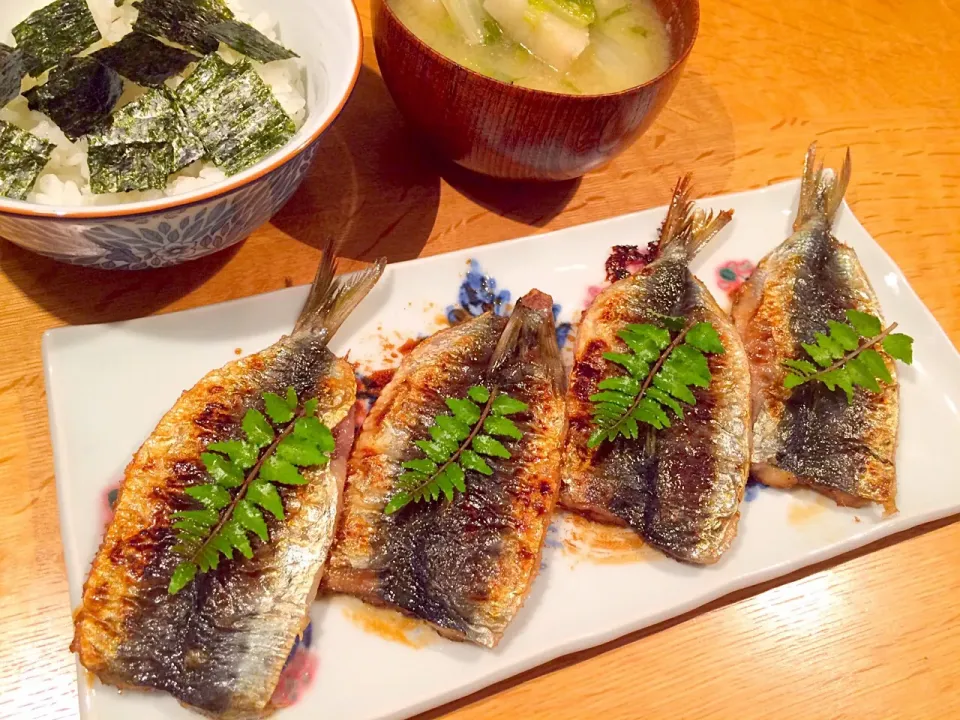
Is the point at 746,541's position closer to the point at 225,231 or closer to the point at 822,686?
the point at 822,686

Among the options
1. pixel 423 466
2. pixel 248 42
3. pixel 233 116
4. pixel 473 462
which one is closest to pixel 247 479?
pixel 423 466

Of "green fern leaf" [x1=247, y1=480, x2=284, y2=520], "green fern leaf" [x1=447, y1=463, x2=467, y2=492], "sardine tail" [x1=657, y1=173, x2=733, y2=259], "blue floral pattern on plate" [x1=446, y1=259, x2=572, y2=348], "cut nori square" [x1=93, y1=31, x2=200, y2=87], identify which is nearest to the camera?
"green fern leaf" [x1=247, y1=480, x2=284, y2=520]

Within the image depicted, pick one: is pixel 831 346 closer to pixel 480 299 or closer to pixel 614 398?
pixel 614 398

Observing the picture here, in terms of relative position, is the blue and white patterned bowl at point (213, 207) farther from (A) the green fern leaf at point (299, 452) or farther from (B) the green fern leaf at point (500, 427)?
(B) the green fern leaf at point (500, 427)

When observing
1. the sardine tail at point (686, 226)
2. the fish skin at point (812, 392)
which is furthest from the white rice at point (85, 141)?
the fish skin at point (812, 392)

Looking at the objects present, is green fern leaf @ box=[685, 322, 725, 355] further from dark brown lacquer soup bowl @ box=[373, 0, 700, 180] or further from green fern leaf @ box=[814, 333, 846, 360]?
dark brown lacquer soup bowl @ box=[373, 0, 700, 180]

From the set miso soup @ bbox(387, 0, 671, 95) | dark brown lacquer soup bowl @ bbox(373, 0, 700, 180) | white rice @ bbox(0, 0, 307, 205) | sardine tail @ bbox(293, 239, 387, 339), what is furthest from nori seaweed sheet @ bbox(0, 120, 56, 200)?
miso soup @ bbox(387, 0, 671, 95)

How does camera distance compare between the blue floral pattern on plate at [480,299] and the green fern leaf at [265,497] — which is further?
the blue floral pattern on plate at [480,299]
